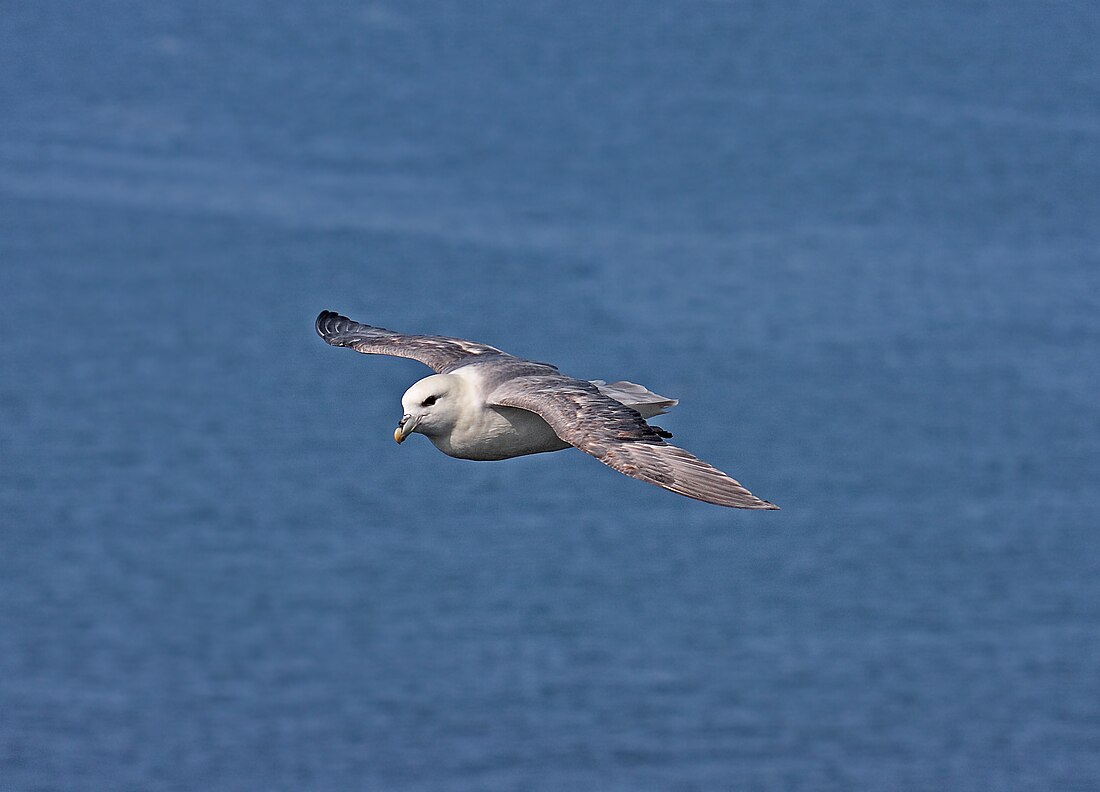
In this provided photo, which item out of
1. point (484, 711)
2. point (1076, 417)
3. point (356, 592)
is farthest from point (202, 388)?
point (1076, 417)

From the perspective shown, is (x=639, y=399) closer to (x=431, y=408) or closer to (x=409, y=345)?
(x=431, y=408)

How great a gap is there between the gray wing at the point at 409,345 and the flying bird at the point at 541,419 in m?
0.03

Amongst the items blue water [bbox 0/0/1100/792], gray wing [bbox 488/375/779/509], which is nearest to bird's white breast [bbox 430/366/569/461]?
gray wing [bbox 488/375/779/509]

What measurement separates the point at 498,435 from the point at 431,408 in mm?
641

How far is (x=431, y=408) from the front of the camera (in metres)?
17.6

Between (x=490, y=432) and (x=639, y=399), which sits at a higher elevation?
(x=639, y=399)

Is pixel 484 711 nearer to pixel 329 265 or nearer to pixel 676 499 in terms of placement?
pixel 676 499

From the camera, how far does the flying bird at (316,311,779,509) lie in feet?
53.1

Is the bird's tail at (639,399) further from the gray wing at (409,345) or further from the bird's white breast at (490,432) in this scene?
the gray wing at (409,345)

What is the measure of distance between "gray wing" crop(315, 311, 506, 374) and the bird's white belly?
1342 millimetres

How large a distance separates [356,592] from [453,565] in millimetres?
4179

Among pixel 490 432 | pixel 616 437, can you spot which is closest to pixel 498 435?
pixel 490 432

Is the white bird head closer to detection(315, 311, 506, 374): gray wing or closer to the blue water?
detection(315, 311, 506, 374): gray wing

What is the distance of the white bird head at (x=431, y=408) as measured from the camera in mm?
17609
